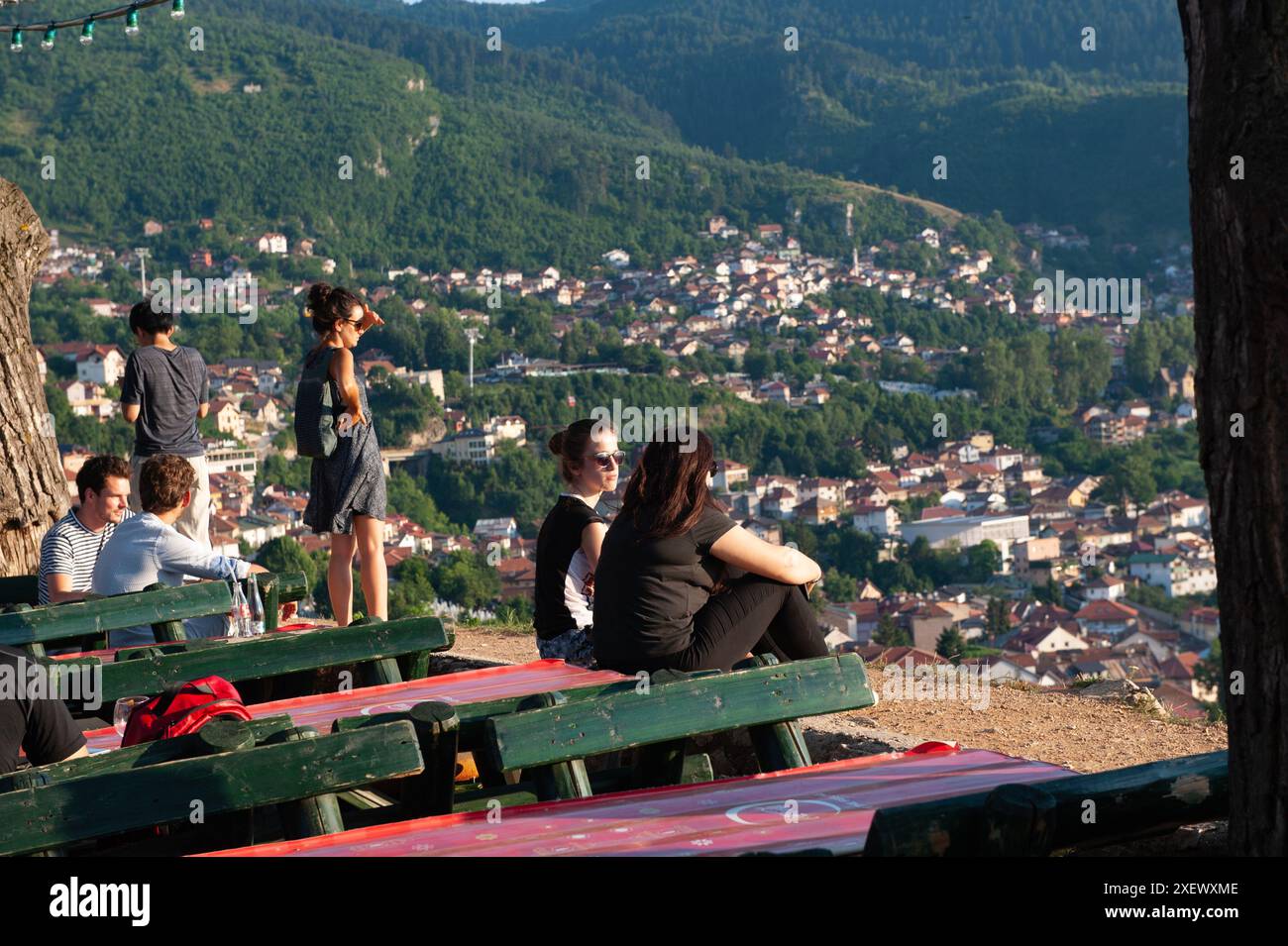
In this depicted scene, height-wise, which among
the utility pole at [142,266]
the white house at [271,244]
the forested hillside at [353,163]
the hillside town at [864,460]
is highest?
the forested hillside at [353,163]

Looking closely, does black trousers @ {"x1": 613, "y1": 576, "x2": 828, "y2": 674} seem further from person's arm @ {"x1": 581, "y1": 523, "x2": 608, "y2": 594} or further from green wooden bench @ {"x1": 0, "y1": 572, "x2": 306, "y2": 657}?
green wooden bench @ {"x1": 0, "y1": 572, "x2": 306, "y2": 657}

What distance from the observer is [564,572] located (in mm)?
3453

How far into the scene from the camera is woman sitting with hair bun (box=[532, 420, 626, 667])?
11.2 feet

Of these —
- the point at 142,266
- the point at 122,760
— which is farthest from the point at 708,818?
the point at 142,266

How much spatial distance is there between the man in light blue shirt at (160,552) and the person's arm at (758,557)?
132 centimetres

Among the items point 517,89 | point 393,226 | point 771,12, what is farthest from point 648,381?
point 771,12

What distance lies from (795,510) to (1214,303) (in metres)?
49.3

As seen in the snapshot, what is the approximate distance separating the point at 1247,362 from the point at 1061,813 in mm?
487

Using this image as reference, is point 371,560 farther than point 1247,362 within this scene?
Yes

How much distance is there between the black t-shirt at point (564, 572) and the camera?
3.42 m

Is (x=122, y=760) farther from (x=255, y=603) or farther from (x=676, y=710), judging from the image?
(x=255, y=603)

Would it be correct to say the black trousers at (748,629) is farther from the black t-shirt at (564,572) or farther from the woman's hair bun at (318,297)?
the woman's hair bun at (318,297)

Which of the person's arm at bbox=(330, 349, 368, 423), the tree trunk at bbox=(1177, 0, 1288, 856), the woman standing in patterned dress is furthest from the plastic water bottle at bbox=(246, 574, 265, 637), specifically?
the tree trunk at bbox=(1177, 0, 1288, 856)

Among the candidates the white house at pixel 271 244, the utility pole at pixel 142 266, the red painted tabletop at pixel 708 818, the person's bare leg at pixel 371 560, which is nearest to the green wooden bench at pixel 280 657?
the red painted tabletop at pixel 708 818
